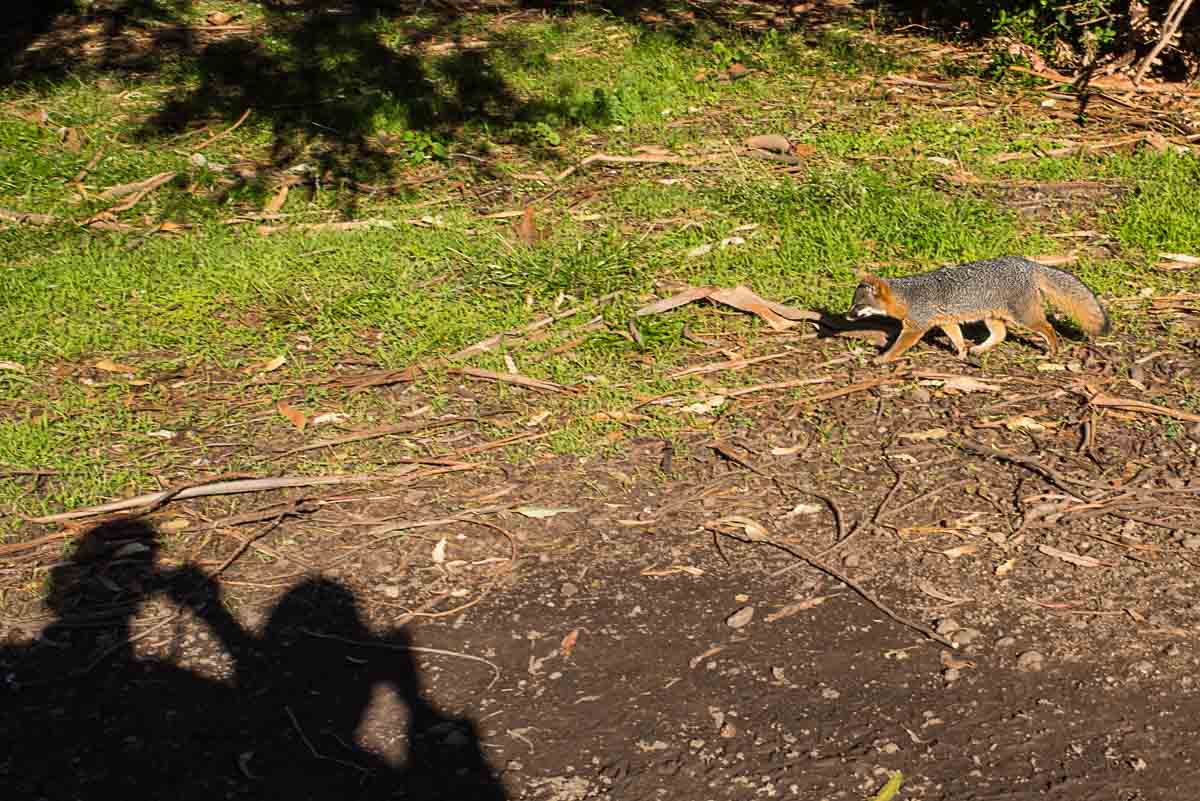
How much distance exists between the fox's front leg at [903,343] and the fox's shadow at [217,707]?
2.66 meters

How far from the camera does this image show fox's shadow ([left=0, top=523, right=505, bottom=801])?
3.62 metres

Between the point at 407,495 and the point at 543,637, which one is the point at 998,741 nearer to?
the point at 543,637

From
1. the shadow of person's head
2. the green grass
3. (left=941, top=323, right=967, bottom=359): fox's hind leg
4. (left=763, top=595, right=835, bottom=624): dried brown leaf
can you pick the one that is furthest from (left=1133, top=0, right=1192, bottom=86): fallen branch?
the shadow of person's head

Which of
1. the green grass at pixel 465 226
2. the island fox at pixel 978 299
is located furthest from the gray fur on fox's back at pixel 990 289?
the green grass at pixel 465 226

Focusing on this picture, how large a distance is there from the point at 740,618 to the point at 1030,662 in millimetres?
918

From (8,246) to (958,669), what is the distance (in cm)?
593

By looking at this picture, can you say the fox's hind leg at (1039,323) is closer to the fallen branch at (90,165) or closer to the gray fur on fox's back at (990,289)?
the gray fur on fox's back at (990,289)

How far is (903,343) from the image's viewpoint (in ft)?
19.0

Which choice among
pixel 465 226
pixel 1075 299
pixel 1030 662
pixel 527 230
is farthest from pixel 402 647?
pixel 465 226

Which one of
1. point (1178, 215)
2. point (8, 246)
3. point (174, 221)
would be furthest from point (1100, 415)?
point (8, 246)

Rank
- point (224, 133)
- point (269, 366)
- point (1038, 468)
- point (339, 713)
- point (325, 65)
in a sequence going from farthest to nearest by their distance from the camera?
point (325, 65), point (224, 133), point (269, 366), point (1038, 468), point (339, 713)

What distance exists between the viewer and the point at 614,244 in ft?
23.4

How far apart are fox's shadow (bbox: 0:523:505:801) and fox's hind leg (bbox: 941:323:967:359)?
2.88 meters

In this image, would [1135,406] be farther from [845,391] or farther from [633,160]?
[633,160]
